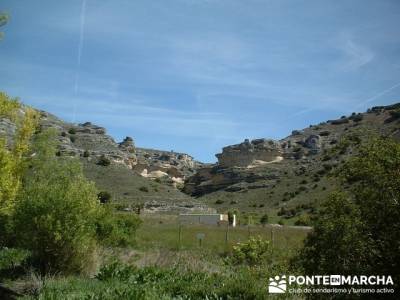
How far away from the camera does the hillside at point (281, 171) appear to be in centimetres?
6219

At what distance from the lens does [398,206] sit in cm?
694

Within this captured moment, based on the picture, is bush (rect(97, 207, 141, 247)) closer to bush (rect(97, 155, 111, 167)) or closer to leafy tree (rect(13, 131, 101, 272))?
leafy tree (rect(13, 131, 101, 272))

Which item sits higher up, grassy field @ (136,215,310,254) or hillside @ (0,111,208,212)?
hillside @ (0,111,208,212)

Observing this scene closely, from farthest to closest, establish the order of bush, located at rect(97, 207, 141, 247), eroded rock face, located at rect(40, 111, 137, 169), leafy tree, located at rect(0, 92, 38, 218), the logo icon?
eroded rock face, located at rect(40, 111, 137, 169) < bush, located at rect(97, 207, 141, 247) < leafy tree, located at rect(0, 92, 38, 218) < the logo icon

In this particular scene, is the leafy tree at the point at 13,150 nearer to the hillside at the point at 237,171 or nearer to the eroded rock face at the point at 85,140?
the hillside at the point at 237,171

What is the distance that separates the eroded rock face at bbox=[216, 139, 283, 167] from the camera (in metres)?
103

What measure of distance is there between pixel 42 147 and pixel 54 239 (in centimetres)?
1004

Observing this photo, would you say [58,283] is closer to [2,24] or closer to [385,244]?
[2,24]

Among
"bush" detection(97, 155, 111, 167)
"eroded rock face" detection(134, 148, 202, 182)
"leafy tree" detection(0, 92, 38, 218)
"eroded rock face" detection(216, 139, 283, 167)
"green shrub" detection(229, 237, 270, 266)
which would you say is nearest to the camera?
"leafy tree" detection(0, 92, 38, 218)

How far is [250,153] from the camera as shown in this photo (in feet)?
345

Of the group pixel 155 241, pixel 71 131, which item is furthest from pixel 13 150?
pixel 71 131

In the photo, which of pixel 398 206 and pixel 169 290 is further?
pixel 169 290

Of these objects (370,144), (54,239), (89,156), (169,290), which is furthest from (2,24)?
(89,156)

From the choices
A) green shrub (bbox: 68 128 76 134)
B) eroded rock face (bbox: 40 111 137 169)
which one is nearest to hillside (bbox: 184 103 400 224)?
eroded rock face (bbox: 40 111 137 169)
